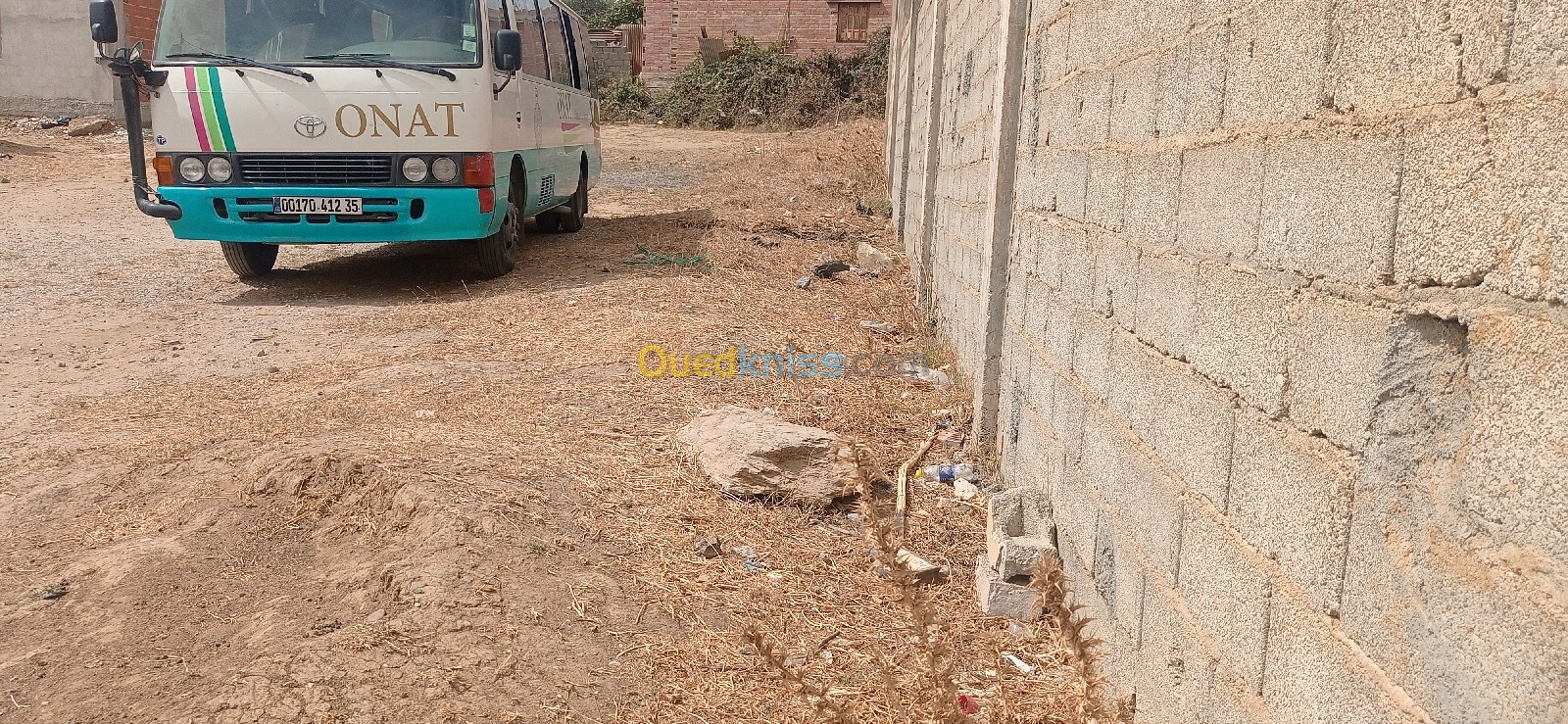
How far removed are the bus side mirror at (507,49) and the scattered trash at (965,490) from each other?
441cm

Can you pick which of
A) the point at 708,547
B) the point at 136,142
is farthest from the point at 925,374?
the point at 136,142

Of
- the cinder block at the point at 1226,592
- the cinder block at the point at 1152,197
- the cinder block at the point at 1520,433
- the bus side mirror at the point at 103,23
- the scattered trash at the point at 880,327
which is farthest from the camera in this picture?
the bus side mirror at the point at 103,23

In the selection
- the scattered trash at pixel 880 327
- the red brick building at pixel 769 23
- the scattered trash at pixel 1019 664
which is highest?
the red brick building at pixel 769 23

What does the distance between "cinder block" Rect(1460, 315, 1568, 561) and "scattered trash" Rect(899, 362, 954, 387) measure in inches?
152

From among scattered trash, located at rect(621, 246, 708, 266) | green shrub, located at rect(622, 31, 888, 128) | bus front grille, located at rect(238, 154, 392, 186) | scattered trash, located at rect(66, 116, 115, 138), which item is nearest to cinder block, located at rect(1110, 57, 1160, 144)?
bus front grille, located at rect(238, 154, 392, 186)

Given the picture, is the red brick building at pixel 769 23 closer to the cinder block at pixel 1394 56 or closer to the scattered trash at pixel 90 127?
the scattered trash at pixel 90 127

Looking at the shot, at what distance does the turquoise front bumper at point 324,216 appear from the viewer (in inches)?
263

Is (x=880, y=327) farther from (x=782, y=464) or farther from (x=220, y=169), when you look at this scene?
(x=220, y=169)

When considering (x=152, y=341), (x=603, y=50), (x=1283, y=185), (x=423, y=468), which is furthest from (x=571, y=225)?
(x=603, y=50)

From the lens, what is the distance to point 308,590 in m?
2.92

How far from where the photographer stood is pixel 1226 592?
5.71 feet

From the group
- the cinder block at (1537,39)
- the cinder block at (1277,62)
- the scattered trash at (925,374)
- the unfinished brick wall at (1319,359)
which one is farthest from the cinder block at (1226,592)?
the scattered trash at (925,374)

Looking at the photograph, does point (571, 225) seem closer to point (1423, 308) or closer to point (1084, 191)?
point (1084, 191)

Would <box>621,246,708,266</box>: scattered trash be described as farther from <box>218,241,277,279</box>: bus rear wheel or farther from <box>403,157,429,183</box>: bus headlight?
<box>218,241,277,279</box>: bus rear wheel
